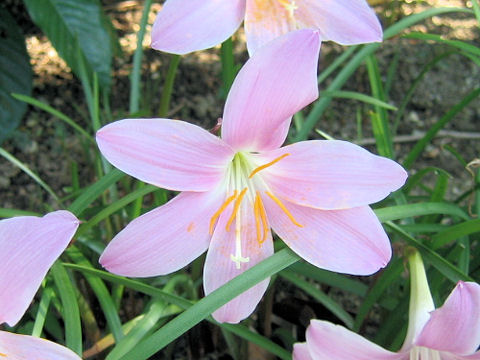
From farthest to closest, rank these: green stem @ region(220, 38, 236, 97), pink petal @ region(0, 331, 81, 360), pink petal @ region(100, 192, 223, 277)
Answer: green stem @ region(220, 38, 236, 97) → pink petal @ region(100, 192, 223, 277) → pink petal @ region(0, 331, 81, 360)

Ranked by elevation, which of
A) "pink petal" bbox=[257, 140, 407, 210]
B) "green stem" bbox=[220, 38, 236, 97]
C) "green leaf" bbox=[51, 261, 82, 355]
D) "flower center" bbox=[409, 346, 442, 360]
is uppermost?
"green stem" bbox=[220, 38, 236, 97]

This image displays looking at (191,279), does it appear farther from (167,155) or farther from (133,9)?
(133,9)

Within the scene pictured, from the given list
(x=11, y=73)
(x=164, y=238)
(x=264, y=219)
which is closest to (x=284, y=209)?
(x=264, y=219)

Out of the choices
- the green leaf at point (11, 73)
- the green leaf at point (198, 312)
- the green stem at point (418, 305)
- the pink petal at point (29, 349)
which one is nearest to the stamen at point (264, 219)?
the green leaf at point (198, 312)

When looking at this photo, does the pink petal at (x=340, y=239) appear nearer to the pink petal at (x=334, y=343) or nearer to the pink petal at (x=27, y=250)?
the pink petal at (x=334, y=343)

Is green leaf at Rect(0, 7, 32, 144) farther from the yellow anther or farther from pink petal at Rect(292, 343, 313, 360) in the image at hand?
pink petal at Rect(292, 343, 313, 360)

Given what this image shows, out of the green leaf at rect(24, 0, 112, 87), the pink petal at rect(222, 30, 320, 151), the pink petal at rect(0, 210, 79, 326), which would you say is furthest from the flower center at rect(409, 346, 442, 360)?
the green leaf at rect(24, 0, 112, 87)
